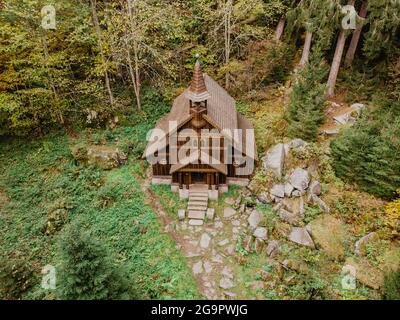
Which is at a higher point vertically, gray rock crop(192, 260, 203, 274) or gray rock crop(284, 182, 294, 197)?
gray rock crop(284, 182, 294, 197)

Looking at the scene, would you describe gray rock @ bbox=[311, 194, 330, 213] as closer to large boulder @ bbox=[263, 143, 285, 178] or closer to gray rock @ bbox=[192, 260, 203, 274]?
large boulder @ bbox=[263, 143, 285, 178]

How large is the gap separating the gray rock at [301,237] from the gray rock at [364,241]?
2.04 m

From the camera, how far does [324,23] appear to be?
65.9 ft

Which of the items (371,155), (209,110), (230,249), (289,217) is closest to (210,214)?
(230,249)

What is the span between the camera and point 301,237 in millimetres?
16078

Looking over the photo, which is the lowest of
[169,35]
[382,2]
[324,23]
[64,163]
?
[64,163]

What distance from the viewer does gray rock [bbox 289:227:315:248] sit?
15.9 metres

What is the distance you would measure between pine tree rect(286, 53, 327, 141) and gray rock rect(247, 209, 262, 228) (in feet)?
19.3

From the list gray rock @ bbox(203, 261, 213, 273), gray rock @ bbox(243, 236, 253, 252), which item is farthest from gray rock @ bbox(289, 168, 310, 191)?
gray rock @ bbox(203, 261, 213, 273)

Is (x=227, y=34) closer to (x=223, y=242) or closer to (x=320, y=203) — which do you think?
(x=320, y=203)

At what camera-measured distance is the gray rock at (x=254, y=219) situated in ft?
56.5

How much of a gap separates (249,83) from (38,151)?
628 inches
